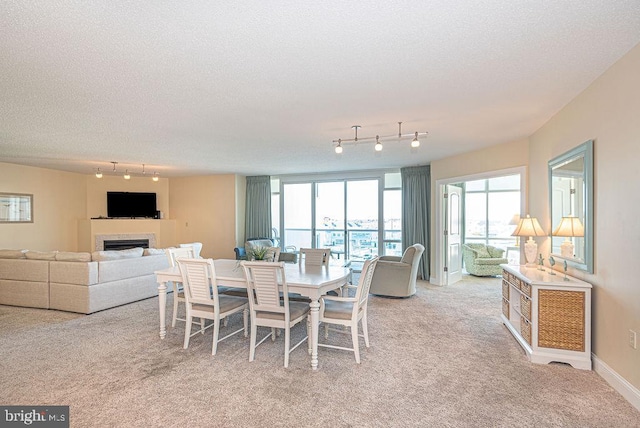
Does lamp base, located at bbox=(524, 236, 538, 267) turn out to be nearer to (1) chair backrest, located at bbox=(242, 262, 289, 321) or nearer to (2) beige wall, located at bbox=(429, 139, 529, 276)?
(2) beige wall, located at bbox=(429, 139, 529, 276)

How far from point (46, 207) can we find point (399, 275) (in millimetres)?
7617

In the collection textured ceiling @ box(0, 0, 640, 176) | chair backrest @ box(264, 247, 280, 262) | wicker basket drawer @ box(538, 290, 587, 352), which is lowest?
wicker basket drawer @ box(538, 290, 587, 352)

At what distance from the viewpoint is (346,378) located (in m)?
2.82

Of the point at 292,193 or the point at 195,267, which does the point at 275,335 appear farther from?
the point at 292,193

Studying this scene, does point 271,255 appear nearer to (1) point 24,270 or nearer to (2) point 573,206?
(2) point 573,206

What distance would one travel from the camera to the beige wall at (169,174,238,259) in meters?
8.54

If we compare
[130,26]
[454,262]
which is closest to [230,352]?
[130,26]

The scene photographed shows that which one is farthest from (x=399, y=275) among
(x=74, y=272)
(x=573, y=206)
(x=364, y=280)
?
(x=74, y=272)

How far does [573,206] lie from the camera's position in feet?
10.8

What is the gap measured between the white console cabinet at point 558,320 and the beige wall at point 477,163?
2.10 meters

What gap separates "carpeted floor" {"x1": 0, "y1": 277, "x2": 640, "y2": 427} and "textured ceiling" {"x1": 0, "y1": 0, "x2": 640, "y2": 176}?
2.45 m

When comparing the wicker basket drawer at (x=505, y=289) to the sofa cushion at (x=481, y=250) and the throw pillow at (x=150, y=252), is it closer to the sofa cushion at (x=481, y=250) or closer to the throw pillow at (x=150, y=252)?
the sofa cushion at (x=481, y=250)

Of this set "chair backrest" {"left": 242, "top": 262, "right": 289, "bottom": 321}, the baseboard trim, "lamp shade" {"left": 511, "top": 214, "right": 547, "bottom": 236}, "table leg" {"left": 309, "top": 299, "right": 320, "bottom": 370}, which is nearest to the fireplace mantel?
"chair backrest" {"left": 242, "top": 262, "right": 289, "bottom": 321}

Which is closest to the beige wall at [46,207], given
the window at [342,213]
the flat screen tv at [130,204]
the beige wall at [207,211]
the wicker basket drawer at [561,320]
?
the flat screen tv at [130,204]
